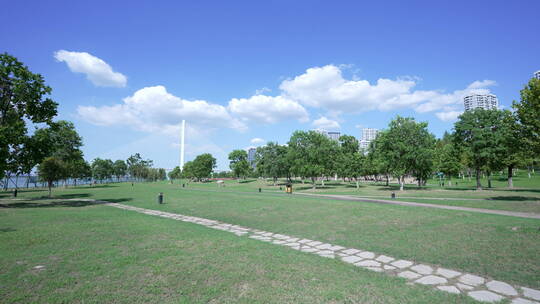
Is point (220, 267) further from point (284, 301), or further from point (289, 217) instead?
point (289, 217)

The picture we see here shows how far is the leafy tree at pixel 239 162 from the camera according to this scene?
94062 millimetres

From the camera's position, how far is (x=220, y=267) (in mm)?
6246

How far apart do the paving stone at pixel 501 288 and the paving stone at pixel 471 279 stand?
15 centimetres

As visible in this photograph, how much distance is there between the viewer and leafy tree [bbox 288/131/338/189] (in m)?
45.3

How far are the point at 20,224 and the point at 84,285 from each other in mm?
10958

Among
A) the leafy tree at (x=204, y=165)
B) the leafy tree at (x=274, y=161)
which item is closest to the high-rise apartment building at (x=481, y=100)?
the leafy tree at (x=274, y=161)

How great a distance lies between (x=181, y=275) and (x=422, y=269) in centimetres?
587

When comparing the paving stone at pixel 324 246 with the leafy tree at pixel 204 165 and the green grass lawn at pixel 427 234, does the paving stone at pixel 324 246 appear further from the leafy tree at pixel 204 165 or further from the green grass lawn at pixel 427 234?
the leafy tree at pixel 204 165

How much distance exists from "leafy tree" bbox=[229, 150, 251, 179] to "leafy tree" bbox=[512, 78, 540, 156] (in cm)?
8036

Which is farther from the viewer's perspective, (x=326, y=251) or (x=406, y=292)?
(x=326, y=251)

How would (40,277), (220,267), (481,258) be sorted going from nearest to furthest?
1. (40,277)
2. (220,267)
3. (481,258)

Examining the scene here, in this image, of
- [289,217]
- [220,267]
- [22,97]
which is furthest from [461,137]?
[22,97]

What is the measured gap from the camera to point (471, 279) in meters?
5.55

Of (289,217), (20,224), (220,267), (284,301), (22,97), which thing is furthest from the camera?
(22,97)
